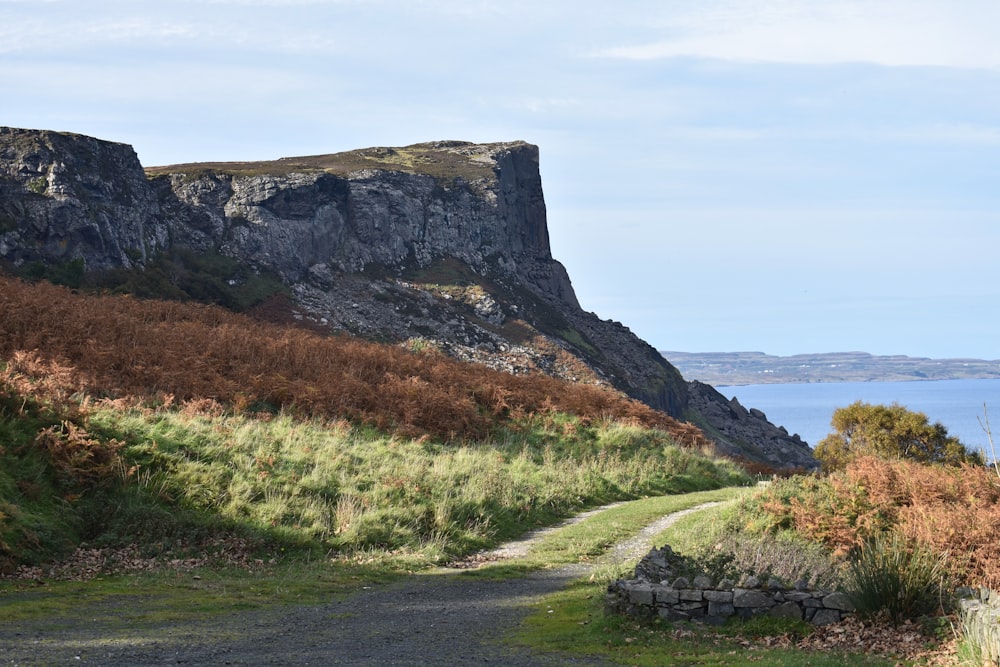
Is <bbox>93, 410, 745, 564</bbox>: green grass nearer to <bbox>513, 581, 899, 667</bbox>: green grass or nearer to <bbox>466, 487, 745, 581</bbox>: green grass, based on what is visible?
<bbox>466, 487, 745, 581</bbox>: green grass

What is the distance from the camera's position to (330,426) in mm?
27516

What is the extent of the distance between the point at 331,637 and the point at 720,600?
5419 mm

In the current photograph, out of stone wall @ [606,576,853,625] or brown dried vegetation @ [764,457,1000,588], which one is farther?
brown dried vegetation @ [764,457,1000,588]

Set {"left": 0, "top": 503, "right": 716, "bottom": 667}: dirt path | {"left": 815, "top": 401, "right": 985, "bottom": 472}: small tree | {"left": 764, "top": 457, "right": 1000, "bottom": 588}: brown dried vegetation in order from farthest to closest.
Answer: {"left": 815, "top": 401, "right": 985, "bottom": 472}: small tree → {"left": 764, "top": 457, "right": 1000, "bottom": 588}: brown dried vegetation → {"left": 0, "top": 503, "right": 716, "bottom": 667}: dirt path

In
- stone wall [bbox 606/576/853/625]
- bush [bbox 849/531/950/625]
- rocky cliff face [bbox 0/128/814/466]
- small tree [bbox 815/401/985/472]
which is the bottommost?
small tree [bbox 815/401/985/472]

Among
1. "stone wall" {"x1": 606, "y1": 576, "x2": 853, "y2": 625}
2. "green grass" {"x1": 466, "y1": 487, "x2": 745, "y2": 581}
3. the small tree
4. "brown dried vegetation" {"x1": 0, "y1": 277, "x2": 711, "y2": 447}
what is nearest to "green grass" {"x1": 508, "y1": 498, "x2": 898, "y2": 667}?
"stone wall" {"x1": 606, "y1": 576, "x2": 853, "y2": 625}

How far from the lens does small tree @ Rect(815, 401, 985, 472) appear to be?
50.1 metres

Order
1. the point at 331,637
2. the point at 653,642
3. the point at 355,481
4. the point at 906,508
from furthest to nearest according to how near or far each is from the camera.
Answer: the point at 355,481 < the point at 906,508 < the point at 331,637 < the point at 653,642

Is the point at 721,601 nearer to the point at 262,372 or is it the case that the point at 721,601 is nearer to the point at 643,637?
the point at 643,637

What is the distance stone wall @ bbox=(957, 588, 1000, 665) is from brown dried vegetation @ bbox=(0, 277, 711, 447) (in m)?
19.4

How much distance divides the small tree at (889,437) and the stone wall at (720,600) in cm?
3799

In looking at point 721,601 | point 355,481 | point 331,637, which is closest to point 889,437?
point 355,481

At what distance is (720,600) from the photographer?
43.2 ft

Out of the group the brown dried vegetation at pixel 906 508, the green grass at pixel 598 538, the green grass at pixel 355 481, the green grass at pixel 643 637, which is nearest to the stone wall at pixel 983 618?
the green grass at pixel 643 637
